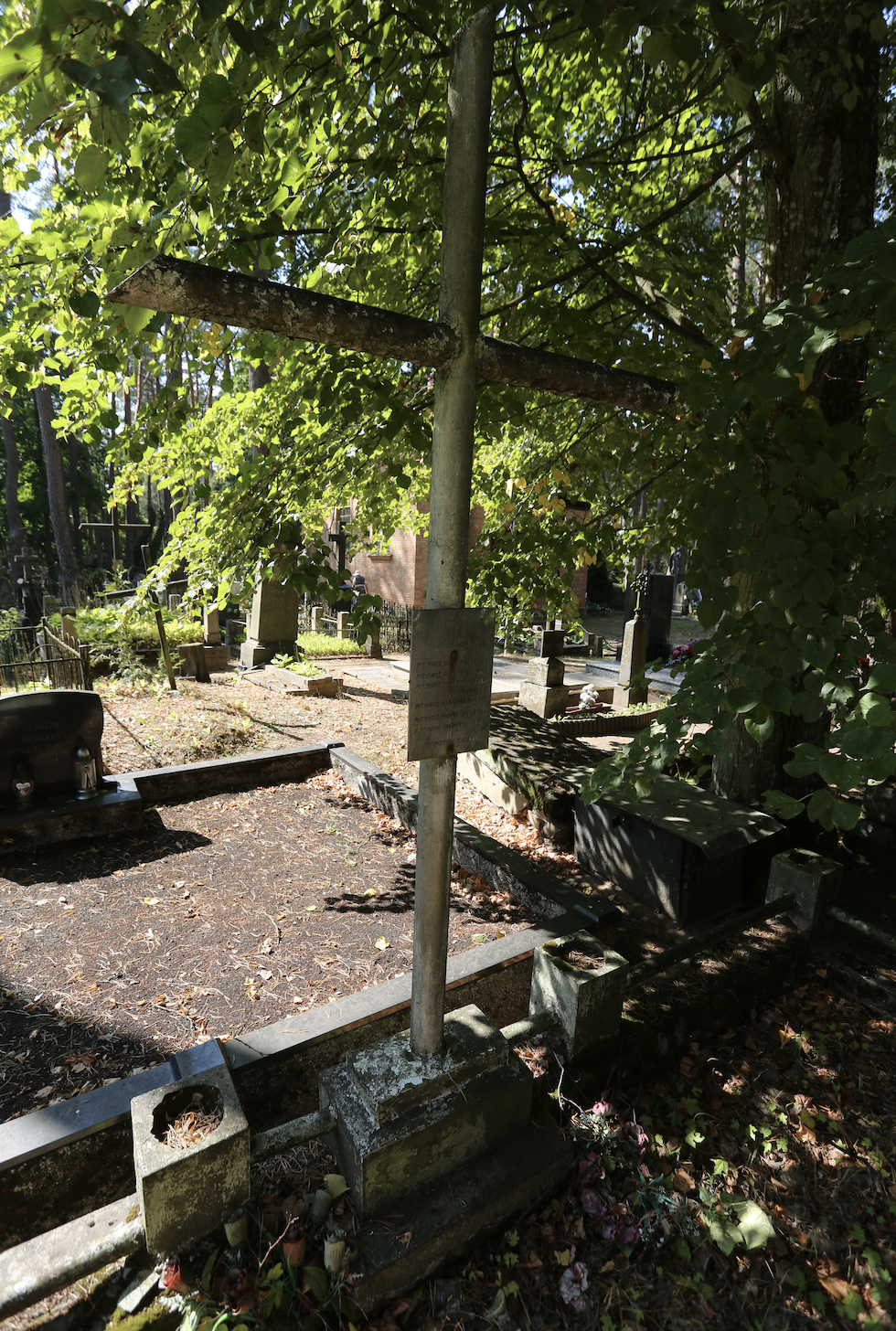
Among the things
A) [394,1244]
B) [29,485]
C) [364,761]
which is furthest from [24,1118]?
[29,485]

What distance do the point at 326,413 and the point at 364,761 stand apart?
445 cm

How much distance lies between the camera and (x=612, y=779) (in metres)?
3.07

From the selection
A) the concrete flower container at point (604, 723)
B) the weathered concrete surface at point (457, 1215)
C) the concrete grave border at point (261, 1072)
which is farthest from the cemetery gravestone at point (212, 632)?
the weathered concrete surface at point (457, 1215)

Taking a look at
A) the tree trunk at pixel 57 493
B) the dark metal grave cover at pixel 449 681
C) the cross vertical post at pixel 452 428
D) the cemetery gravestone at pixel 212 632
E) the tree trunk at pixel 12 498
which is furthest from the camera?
the tree trunk at pixel 12 498

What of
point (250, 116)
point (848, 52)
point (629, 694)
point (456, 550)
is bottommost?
point (629, 694)

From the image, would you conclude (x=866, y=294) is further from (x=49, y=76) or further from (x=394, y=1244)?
(x=394, y=1244)

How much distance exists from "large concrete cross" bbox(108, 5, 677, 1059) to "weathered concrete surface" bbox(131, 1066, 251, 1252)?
2.20 ft

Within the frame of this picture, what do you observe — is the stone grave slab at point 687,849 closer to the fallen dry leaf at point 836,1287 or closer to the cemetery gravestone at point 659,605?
the fallen dry leaf at point 836,1287

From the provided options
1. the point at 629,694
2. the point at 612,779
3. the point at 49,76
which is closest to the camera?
the point at 49,76

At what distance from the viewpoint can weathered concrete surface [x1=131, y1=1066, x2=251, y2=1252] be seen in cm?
208

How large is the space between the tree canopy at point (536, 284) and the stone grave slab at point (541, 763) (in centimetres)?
165

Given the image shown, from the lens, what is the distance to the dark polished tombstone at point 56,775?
5617mm

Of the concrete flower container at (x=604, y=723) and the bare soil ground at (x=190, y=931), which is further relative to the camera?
the concrete flower container at (x=604, y=723)

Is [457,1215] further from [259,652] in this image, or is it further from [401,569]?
[401,569]
